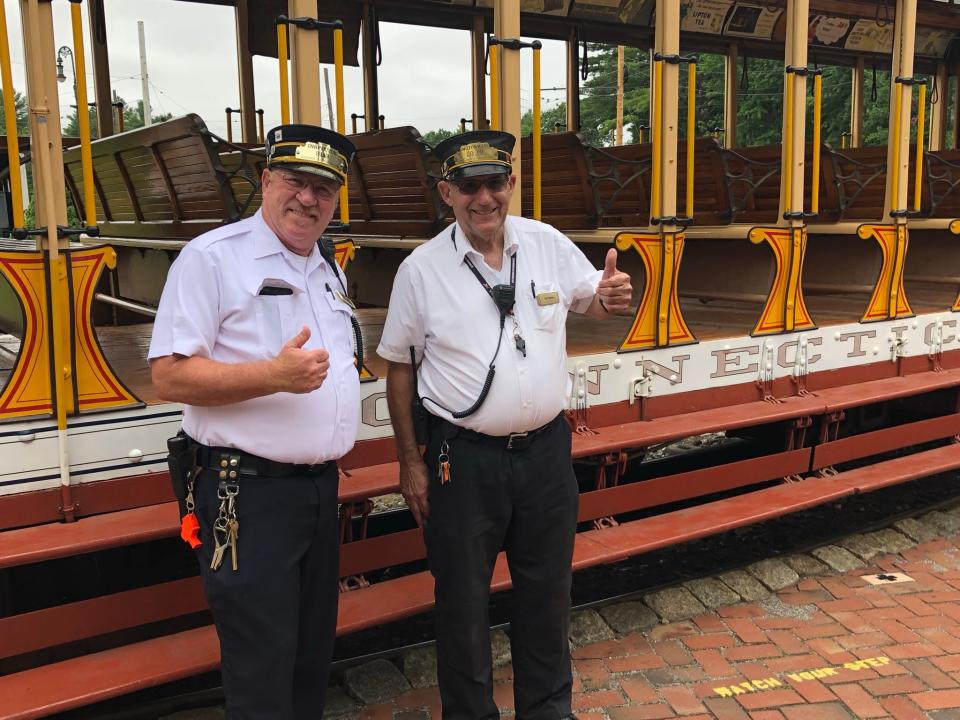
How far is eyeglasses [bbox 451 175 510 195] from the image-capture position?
7.38 ft

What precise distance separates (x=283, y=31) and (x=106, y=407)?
118cm

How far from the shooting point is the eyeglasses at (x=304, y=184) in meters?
1.94

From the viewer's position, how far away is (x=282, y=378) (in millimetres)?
1775

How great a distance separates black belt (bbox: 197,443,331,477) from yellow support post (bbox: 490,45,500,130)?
5.13 feet

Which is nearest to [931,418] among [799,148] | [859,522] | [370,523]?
[859,522]

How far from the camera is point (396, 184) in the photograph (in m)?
4.29

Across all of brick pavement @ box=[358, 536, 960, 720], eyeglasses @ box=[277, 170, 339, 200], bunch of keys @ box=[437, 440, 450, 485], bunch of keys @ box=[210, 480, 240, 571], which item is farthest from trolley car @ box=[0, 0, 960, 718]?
eyeglasses @ box=[277, 170, 339, 200]

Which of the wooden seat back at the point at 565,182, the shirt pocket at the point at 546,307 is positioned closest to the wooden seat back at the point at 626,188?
the wooden seat back at the point at 565,182

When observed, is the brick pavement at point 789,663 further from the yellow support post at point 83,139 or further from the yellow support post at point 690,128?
the yellow support post at point 83,139

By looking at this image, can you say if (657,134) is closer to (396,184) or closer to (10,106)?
(396,184)

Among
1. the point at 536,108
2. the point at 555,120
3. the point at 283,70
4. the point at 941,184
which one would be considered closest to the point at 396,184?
the point at 536,108

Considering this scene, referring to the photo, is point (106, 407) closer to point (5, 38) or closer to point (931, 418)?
point (5, 38)

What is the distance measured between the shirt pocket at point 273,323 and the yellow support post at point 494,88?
1.38 meters

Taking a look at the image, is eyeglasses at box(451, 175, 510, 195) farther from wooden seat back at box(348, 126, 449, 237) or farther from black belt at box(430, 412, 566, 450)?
wooden seat back at box(348, 126, 449, 237)
